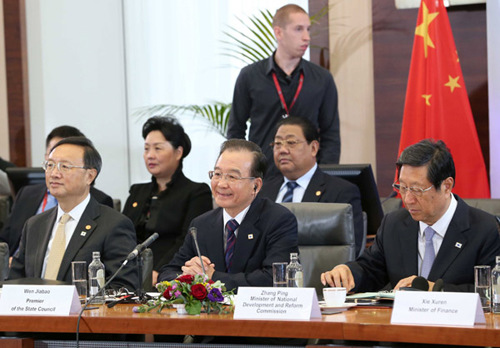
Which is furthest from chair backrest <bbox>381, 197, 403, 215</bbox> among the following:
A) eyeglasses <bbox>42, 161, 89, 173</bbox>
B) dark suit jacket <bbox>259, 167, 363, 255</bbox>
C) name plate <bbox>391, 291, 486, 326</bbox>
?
name plate <bbox>391, 291, 486, 326</bbox>

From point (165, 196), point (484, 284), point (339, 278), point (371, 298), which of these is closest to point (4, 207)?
point (165, 196)

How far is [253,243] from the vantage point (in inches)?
140

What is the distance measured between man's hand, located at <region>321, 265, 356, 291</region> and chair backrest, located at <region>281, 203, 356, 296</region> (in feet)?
1.54

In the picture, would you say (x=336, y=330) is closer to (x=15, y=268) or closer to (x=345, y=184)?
(x=15, y=268)

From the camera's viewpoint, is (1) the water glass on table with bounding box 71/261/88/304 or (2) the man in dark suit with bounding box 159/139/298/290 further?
(2) the man in dark suit with bounding box 159/139/298/290

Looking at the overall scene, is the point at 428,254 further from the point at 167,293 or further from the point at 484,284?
the point at 167,293

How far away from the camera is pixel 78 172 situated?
3.81m

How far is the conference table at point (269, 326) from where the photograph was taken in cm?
236

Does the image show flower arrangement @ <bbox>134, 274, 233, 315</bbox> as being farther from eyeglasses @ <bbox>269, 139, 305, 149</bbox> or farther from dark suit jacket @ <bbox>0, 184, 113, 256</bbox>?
dark suit jacket @ <bbox>0, 184, 113, 256</bbox>

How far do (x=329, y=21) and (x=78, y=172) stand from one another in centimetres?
319

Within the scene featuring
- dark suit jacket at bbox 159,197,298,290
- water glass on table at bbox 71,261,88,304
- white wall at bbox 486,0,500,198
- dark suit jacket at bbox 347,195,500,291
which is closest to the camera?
water glass on table at bbox 71,261,88,304

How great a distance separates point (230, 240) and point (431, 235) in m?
0.84

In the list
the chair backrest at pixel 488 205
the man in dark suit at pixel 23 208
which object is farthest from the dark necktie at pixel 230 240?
the man in dark suit at pixel 23 208

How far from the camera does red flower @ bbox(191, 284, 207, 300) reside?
271 centimetres
